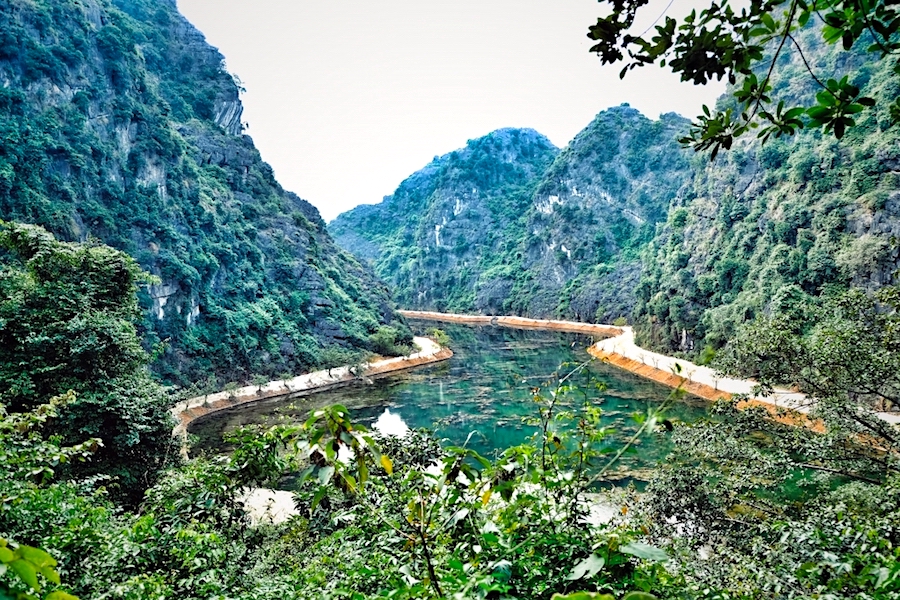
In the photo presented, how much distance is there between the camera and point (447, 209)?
93.2 meters

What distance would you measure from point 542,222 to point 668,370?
50904 millimetres

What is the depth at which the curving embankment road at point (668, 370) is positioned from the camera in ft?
26.2

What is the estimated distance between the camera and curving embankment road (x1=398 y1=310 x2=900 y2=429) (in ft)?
26.2

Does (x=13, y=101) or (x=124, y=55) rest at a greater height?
(x=124, y=55)

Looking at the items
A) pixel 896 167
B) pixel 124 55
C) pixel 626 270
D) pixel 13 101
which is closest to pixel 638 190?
pixel 626 270

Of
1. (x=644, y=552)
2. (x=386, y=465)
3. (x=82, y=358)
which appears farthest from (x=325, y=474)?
(x=82, y=358)

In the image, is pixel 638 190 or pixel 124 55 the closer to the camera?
pixel 124 55

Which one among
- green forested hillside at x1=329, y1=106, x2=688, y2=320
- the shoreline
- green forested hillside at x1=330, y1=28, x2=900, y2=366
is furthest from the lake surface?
green forested hillside at x1=329, y1=106, x2=688, y2=320

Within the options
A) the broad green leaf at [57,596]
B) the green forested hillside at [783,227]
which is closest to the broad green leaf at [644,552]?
the broad green leaf at [57,596]

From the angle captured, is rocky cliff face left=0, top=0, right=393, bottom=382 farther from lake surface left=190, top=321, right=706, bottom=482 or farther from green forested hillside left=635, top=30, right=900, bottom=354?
green forested hillside left=635, top=30, right=900, bottom=354

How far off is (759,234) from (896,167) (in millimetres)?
8211

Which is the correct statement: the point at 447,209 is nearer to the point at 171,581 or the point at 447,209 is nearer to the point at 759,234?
the point at 759,234

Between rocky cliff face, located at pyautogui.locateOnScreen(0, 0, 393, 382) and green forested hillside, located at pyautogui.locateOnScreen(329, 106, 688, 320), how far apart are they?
92.5 ft

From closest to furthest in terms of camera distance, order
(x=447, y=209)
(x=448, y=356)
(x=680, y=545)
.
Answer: (x=680, y=545)
(x=448, y=356)
(x=447, y=209)
